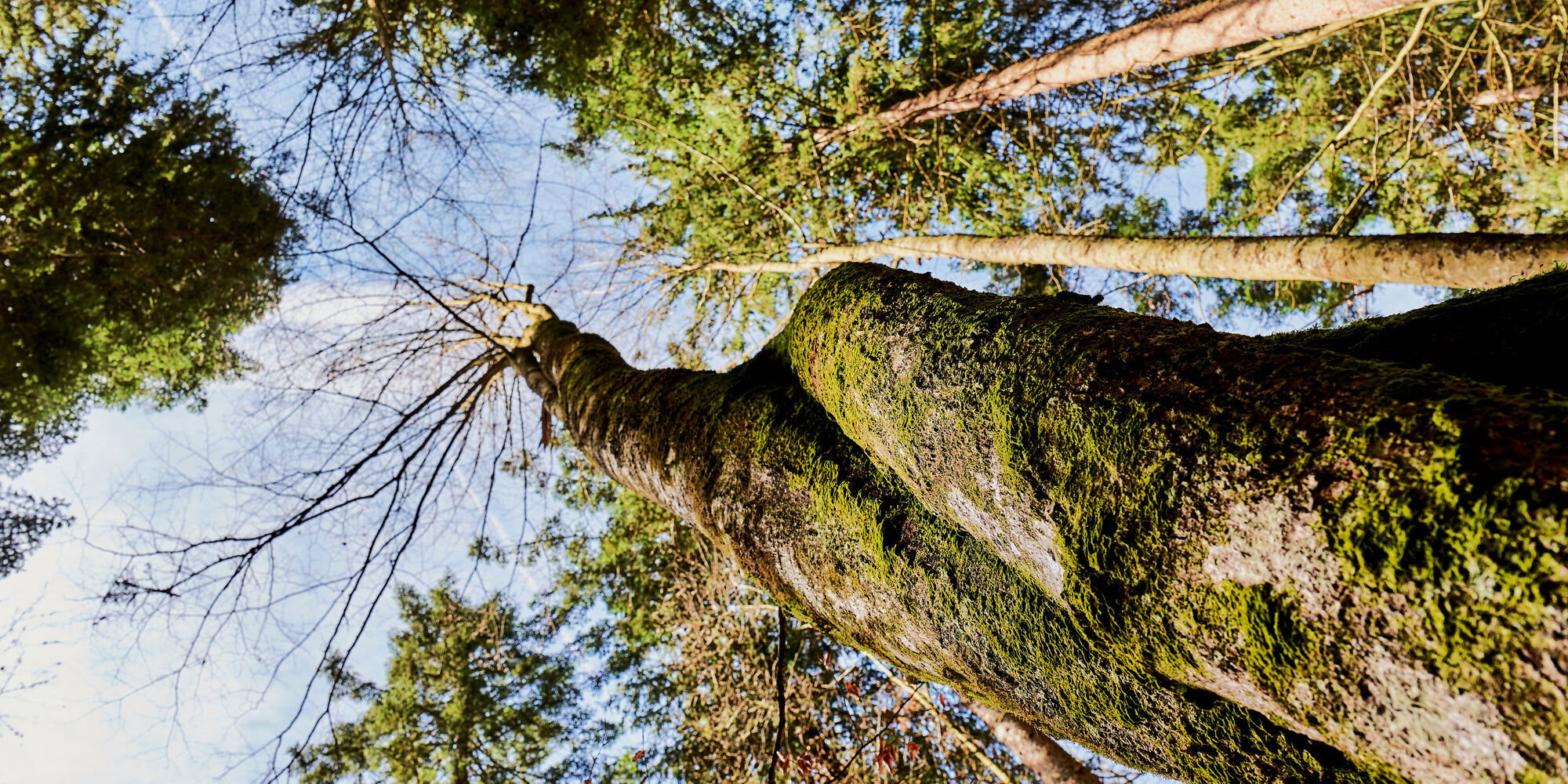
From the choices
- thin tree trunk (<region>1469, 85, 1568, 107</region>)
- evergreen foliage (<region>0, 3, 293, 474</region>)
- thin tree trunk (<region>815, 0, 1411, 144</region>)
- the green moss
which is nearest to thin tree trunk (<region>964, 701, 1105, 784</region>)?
the green moss

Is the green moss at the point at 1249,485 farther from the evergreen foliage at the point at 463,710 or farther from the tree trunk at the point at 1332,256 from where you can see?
the evergreen foliage at the point at 463,710

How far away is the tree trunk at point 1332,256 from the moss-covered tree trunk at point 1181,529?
1.93 meters

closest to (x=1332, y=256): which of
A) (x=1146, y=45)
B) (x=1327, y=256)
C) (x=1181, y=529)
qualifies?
(x=1327, y=256)

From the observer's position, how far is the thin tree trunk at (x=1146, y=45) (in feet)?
11.9

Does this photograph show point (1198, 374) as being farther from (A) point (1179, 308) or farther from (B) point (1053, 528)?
(A) point (1179, 308)

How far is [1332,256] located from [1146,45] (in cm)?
223

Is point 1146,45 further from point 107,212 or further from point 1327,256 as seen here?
point 107,212

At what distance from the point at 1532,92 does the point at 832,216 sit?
6.44m

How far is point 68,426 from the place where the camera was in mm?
7738

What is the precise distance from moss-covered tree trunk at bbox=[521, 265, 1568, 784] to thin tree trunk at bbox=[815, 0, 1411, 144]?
3.31 m

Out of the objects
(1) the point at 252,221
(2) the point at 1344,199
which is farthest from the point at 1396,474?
(2) the point at 1344,199

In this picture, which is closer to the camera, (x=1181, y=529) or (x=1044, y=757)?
(x=1181, y=529)

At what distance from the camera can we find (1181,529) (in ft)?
3.00

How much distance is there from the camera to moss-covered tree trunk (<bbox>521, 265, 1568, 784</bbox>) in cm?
68
